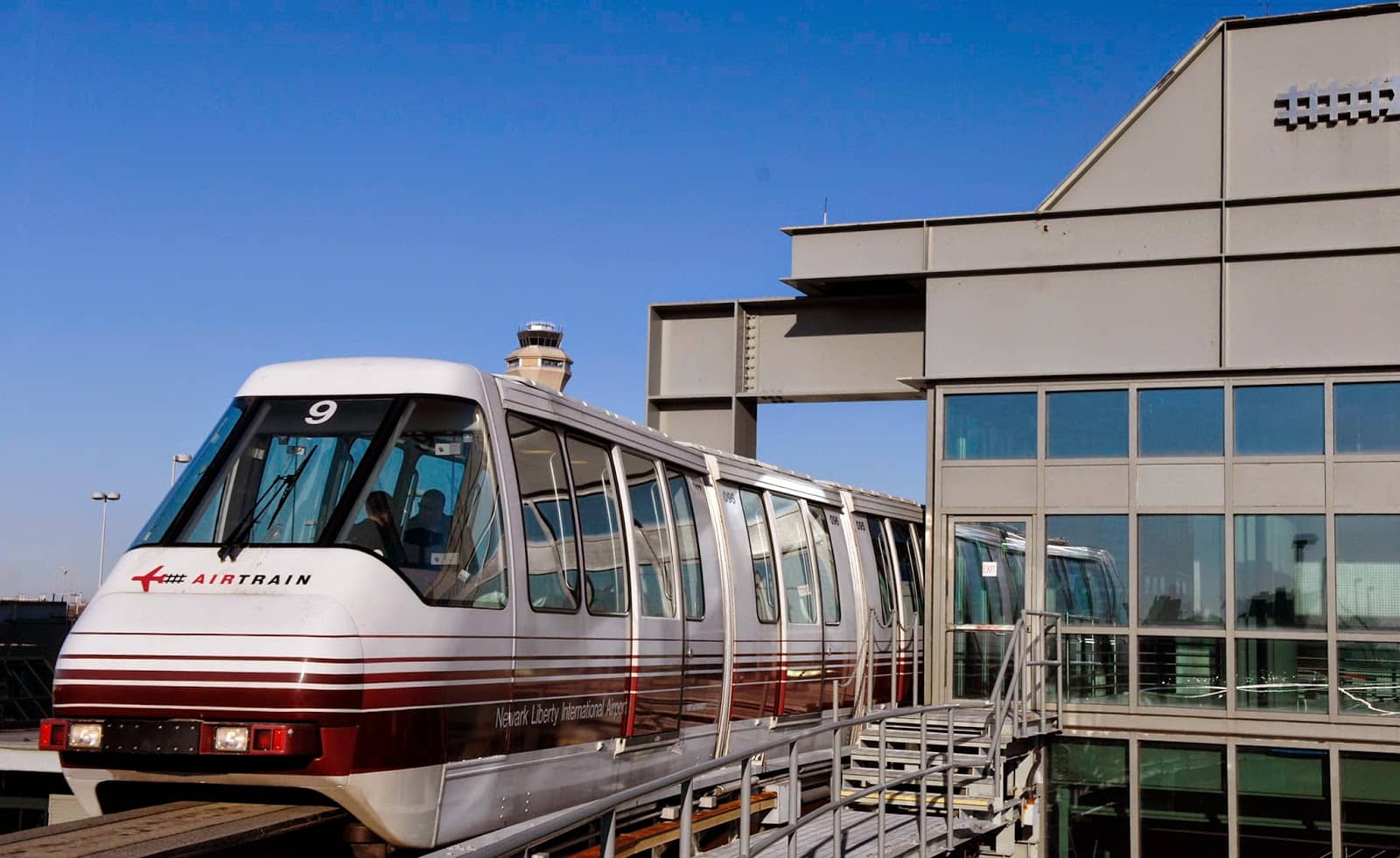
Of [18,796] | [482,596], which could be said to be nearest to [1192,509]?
[482,596]

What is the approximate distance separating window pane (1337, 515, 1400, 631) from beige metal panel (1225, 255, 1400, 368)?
168cm

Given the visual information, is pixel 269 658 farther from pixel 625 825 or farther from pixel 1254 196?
pixel 1254 196

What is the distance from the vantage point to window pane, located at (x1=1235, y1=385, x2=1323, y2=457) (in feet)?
51.2

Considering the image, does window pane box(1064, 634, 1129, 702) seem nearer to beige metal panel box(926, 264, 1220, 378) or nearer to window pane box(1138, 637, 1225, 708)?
window pane box(1138, 637, 1225, 708)

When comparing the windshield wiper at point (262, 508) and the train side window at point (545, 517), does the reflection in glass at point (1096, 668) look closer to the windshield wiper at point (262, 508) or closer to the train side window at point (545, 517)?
the train side window at point (545, 517)

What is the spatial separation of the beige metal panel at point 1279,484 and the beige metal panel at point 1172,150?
2987 mm

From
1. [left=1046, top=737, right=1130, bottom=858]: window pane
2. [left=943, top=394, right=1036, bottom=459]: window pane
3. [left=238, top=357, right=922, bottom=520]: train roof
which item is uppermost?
[left=943, top=394, right=1036, bottom=459]: window pane

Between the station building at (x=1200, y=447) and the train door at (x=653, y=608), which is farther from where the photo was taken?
the station building at (x=1200, y=447)

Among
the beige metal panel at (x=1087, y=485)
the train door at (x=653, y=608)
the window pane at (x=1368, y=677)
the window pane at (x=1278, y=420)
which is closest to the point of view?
the train door at (x=653, y=608)

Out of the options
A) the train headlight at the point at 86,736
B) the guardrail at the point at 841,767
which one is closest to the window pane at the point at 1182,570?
the guardrail at the point at 841,767

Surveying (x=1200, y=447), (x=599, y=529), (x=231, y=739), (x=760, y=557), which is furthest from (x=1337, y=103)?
(x=231, y=739)

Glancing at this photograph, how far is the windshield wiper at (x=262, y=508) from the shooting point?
828 cm

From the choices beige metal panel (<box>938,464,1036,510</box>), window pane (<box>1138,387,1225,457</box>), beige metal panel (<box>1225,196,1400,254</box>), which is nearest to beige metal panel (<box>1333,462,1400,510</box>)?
window pane (<box>1138,387,1225,457</box>)

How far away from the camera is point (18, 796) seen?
30.6m
